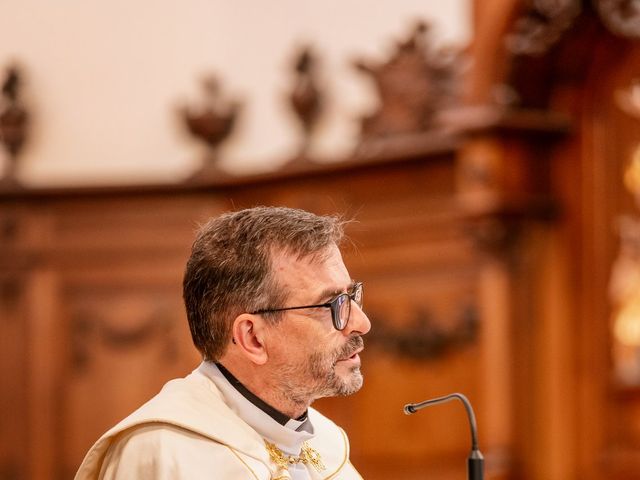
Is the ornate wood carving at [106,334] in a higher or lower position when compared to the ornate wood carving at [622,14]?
lower

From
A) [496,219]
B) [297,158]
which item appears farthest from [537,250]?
[297,158]

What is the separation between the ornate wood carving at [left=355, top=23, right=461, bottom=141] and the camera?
20.1ft

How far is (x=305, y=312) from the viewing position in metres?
2.57

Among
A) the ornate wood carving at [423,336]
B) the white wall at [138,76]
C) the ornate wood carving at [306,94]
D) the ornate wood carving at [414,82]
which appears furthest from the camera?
the white wall at [138,76]

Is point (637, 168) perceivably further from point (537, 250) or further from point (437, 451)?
point (437, 451)

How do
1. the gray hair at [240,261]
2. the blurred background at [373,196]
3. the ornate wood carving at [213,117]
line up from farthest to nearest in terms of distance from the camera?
the ornate wood carving at [213,117] < the blurred background at [373,196] < the gray hair at [240,261]

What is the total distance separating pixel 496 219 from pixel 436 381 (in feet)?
3.21

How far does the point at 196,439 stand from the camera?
96.1 inches

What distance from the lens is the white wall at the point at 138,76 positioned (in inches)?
Result: 295

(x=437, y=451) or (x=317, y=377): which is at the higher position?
(x=317, y=377)

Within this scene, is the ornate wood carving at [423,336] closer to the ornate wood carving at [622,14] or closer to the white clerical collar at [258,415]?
the ornate wood carving at [622,14]

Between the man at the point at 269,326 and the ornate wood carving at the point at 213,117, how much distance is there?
4820 millimetres

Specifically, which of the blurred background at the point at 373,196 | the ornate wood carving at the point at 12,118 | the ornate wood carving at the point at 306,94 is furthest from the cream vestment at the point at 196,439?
the ornate wood carving at the point at 12,118

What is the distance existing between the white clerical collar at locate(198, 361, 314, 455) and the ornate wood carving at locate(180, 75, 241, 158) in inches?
191
